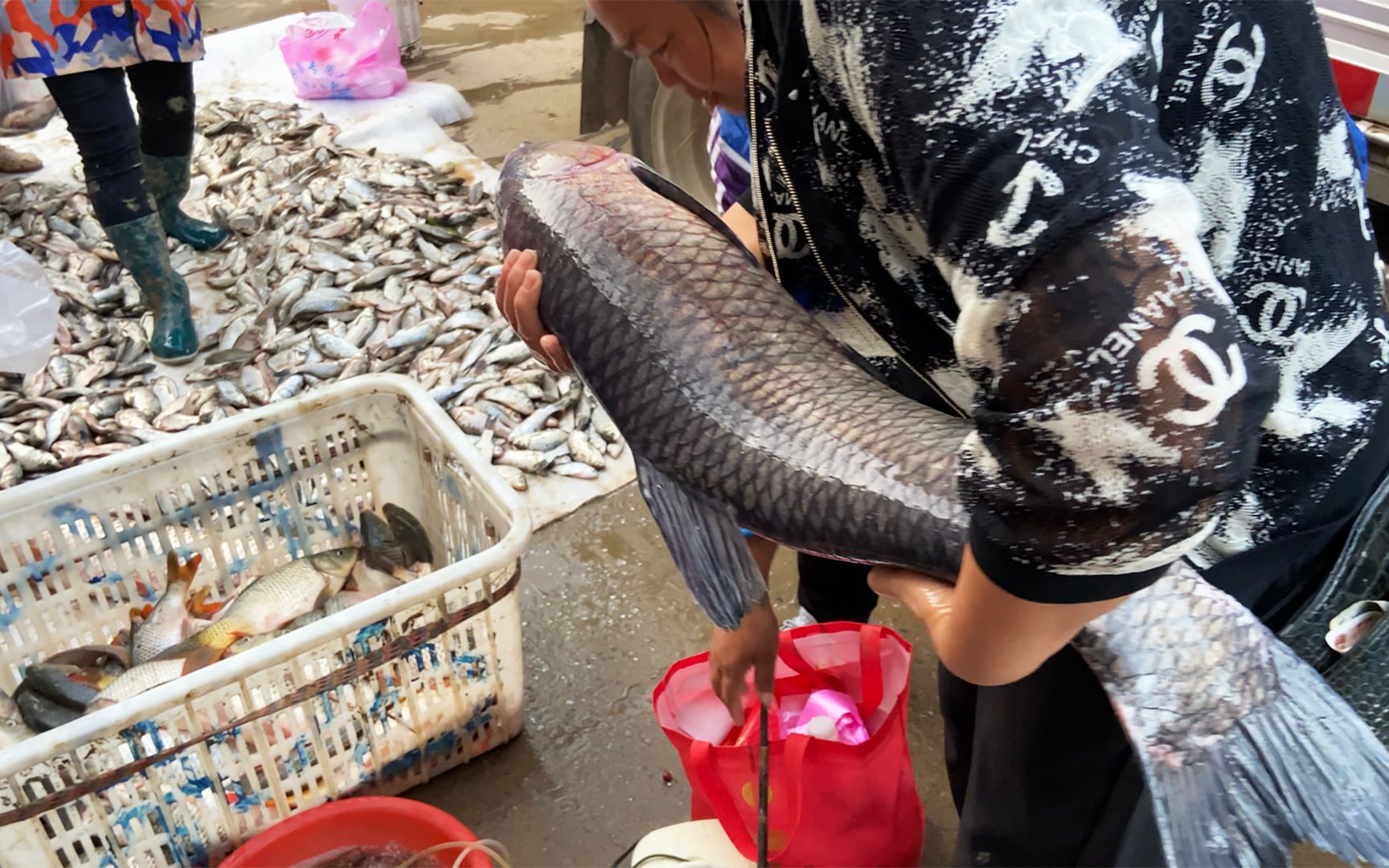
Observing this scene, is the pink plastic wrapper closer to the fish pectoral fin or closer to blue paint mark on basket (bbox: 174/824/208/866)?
the fish pectoral fin

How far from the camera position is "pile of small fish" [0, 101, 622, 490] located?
3354 millimetres

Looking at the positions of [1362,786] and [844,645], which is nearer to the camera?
[1362,786]

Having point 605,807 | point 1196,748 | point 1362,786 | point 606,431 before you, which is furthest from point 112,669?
point 1362,786

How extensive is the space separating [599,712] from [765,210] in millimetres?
1646

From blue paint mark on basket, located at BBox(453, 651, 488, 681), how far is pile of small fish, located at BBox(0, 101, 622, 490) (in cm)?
109

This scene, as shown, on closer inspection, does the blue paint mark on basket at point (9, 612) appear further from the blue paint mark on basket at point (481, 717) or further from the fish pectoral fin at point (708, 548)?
the fish pectoral fin at point (708, 548)

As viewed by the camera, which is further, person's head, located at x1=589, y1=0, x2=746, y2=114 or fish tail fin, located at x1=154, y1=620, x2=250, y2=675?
fish tail fin, located at x1=154, y1=620, x2=250, y2=675

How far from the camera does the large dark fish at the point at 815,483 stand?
1.06 meters

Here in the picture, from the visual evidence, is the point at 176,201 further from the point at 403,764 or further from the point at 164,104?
the point at 403,764

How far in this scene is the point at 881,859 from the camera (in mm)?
1920

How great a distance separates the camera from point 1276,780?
3.52 feet

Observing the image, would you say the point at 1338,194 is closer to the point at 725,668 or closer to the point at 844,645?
the point at 725,668

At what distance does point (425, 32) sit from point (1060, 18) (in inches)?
286

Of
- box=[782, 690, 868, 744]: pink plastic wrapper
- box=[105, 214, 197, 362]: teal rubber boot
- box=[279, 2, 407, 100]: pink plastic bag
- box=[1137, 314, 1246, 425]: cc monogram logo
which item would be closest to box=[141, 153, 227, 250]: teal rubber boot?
box=[105, 214, 197, 362]: teal rubber boot
